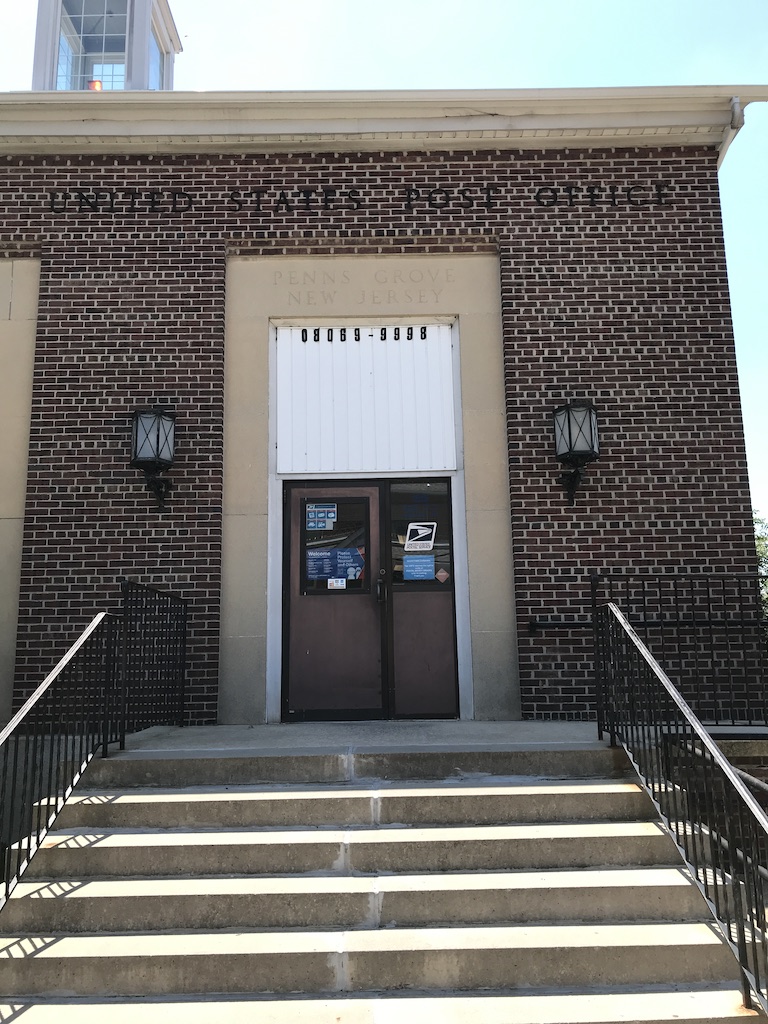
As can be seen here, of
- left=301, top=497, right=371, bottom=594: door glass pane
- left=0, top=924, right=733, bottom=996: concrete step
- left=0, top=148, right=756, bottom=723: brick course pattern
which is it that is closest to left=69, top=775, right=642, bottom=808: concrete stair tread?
left=0, top=924, right=733, bottom=996: concrete step

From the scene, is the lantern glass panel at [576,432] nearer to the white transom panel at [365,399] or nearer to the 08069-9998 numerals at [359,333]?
the white transom panel at [365,399]

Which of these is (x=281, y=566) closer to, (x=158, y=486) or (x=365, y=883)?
(x=158, y=486)

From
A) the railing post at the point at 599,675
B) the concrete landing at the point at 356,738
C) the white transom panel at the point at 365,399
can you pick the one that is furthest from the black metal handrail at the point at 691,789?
the white transom panel at the point at 365,399

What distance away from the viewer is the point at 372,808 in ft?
15.0

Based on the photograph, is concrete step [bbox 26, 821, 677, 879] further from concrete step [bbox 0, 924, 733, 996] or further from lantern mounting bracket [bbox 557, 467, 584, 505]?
lantern mounting bracket [bbox 557, 467, 584, 505]

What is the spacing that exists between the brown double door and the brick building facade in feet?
0.73

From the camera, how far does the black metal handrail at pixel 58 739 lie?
13.9ft

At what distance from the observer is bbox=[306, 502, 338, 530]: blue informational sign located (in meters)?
7.44

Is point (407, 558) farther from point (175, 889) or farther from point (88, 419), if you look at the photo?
point (175, 889)

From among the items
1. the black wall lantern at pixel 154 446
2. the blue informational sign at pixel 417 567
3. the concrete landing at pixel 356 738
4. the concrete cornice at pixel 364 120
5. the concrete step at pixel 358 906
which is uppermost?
the concrete cornice at pixel 364 120

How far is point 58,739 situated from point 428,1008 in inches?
90.4

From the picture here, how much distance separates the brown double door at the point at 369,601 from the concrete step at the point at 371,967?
3488 millimetres

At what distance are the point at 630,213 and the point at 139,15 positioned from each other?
7.12 metres

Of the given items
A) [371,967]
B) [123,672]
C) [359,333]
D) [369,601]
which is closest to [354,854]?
[371,967]
